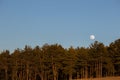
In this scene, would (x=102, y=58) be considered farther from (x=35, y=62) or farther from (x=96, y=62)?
(x=35, y=62)

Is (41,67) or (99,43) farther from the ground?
(99,43)

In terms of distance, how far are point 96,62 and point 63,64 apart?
427 inches

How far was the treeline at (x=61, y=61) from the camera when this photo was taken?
102188 mm

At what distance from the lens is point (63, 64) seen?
10494cm

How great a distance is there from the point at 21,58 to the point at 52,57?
1269cm

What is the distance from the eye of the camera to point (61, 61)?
104 meters

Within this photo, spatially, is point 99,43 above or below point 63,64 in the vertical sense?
above

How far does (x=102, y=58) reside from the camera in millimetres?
100812

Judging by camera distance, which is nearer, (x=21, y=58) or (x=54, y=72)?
(x=54, y=72)

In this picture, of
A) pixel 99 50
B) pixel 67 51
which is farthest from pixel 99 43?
pixel 67 51

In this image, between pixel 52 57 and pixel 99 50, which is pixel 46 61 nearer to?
pixel 52 57

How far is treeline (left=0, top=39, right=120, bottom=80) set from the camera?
335 ft

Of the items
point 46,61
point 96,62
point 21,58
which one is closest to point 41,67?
point 46,61

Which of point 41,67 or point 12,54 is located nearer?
Answer: point 41,67
